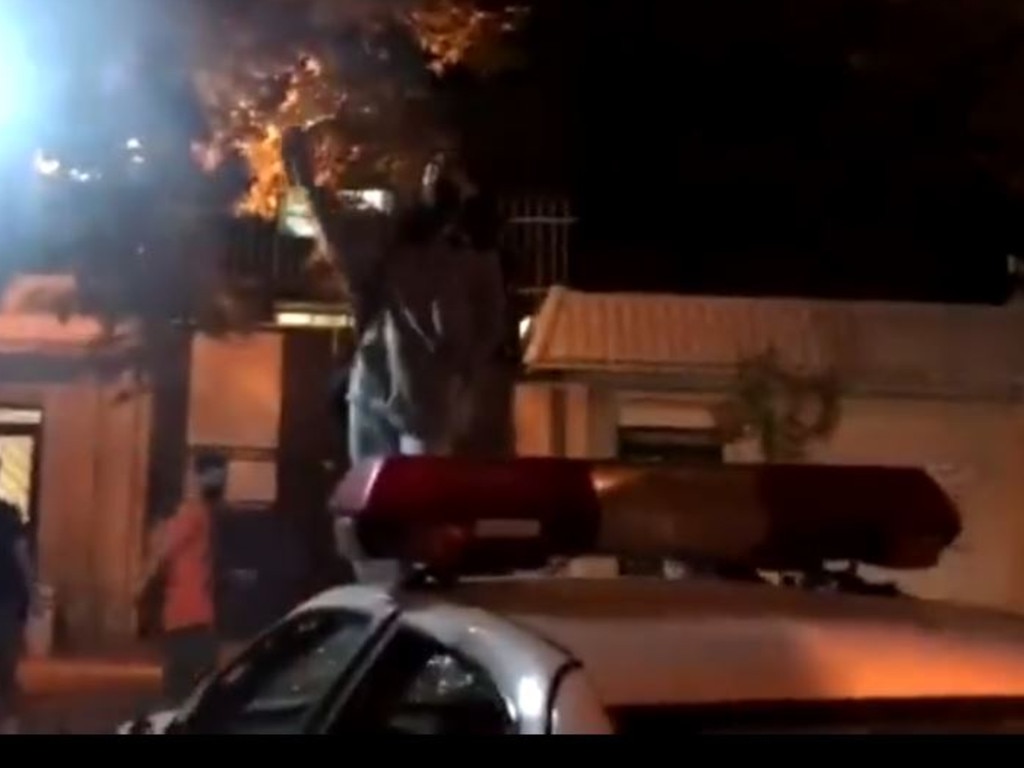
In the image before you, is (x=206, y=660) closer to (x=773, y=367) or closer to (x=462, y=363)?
(x=462, y=363)

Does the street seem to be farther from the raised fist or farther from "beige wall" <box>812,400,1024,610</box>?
"beige wall" <box>812,400,1024,610</box>

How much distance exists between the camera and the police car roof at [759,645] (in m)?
1.11

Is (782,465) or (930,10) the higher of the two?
(930,10)

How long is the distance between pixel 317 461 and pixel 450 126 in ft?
1.61

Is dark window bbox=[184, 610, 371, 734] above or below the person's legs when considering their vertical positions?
below

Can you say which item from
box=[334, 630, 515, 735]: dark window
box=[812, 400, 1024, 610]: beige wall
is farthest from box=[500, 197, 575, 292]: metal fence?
box=[334, 630, 515, 735]: dark window

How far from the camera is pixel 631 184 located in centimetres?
227

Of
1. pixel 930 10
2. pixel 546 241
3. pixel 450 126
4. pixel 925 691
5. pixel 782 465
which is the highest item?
pixel 930 10

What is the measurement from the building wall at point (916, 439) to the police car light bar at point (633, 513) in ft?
1.66

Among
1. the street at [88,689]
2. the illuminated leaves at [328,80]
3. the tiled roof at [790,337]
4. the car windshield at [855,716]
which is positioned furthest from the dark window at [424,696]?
the illuminated leaves at [328,80]

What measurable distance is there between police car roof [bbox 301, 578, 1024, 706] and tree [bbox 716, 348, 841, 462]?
78 centimetres

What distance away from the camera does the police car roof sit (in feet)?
3.64

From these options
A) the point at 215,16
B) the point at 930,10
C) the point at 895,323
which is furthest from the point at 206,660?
the point at 930,10

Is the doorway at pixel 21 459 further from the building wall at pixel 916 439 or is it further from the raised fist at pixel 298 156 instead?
the building wall at pixel 916 439
